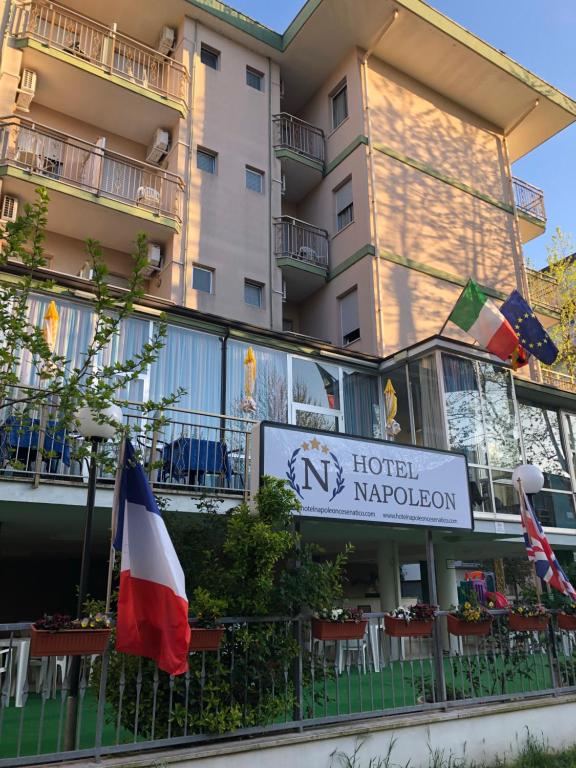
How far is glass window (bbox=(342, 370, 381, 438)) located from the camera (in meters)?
14.3

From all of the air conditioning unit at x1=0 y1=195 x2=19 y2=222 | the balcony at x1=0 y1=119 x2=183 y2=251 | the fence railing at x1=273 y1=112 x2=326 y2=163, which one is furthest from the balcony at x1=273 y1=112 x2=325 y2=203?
the air conditioning unit at x1=0 y1=195 x2=19 y2=222

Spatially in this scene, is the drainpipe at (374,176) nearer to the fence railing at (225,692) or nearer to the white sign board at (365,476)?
the white sign board at (365,476)

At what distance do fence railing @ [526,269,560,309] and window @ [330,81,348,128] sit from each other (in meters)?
9.33

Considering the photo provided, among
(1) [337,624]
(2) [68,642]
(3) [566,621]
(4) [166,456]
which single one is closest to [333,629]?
(1) [337,624]

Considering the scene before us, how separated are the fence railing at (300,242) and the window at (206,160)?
2274 mm

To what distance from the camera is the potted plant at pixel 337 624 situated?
6297mm

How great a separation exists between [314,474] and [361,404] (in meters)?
7.70

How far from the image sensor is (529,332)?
14.9m

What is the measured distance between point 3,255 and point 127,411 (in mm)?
5536

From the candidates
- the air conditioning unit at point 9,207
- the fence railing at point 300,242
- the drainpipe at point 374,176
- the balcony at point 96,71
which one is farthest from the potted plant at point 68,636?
the balcony at point 96,71

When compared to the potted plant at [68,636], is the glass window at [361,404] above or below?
above

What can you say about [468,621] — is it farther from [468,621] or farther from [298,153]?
[298,153]

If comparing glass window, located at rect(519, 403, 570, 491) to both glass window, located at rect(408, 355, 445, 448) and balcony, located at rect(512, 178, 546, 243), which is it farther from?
balcony, located at rect(512, 178, 546, 243)

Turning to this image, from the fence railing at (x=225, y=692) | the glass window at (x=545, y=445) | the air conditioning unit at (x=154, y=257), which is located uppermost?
the air conditioning unit at (x=154, y=257)
